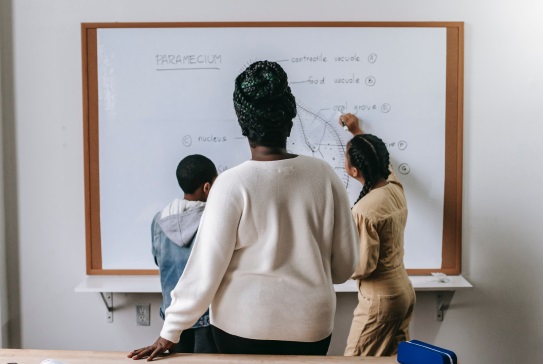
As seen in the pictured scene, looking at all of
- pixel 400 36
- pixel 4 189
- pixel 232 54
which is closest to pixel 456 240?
pixel 400 36

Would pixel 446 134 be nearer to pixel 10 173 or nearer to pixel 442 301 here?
pixel 442 301

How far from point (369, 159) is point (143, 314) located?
129 centimetres

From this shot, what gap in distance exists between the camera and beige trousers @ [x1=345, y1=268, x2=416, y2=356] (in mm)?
2182

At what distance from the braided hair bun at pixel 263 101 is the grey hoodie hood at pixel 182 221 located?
0.71m

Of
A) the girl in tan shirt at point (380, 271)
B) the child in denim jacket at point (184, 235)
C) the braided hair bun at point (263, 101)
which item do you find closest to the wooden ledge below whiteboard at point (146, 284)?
the girl in tan shirt at point (380, 271)

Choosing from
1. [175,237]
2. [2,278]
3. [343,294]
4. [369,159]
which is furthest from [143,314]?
[369,159]

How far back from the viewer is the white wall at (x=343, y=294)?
2584 millimetres

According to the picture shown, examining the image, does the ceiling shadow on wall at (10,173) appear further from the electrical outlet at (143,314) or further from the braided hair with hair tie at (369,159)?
the braided hair with hair tie at (369,159)

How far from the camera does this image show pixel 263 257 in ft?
4.66

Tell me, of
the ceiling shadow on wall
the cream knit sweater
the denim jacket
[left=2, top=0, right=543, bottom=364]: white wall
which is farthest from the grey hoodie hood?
the ceiling shadow on wall

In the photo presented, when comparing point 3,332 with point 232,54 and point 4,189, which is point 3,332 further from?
point 232,54

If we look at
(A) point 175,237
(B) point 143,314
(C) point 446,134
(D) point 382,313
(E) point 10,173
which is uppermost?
(C) point 446,134

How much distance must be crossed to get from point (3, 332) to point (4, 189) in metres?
A: 0.67

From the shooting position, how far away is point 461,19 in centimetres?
258
